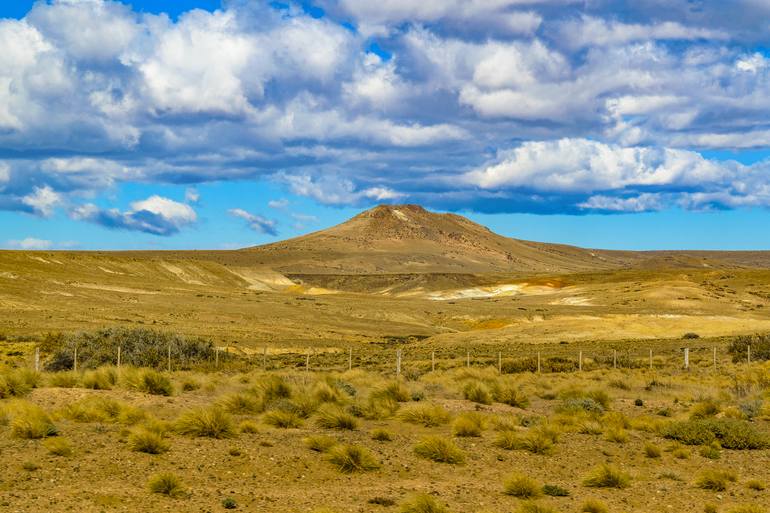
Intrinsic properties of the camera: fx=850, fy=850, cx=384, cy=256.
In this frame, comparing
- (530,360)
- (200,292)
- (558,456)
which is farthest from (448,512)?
(200,292)

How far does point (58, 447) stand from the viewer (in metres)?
14.8

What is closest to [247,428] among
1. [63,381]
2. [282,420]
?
[282,420]

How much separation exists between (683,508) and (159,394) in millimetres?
14418

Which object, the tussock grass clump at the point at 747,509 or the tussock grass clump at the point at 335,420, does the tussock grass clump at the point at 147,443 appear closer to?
the tussock grass clump at the point at 335,420

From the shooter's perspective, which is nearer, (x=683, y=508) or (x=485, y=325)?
(x=683, y=508)

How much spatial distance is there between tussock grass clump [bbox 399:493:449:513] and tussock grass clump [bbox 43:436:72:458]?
20.3ft

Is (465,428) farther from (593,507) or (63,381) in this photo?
(63,381)

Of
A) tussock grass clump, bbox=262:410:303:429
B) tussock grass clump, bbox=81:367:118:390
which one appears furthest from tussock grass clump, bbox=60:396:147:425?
tussock grass clump, bbox=81:367:118:390

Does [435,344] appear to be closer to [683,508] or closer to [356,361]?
[356,361]

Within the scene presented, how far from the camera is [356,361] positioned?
48812mm

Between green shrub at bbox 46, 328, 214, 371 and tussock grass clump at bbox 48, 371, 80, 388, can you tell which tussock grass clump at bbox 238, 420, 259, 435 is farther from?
green shrub at bbox 46, 328, 214, 371

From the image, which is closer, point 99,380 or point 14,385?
point 14,385

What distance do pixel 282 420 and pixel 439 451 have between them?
4095 millimetres

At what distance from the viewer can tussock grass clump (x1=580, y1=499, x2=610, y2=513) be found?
13.6 metres
